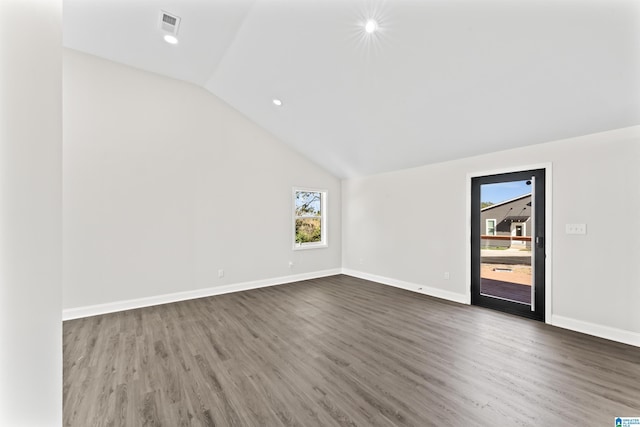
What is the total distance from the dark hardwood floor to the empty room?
0.07ft

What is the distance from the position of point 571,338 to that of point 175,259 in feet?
17.1

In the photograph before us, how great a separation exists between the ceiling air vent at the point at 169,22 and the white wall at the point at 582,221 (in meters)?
4.14

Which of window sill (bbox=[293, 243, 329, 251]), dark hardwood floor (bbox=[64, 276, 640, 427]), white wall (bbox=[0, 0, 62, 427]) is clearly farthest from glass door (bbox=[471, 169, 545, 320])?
white wall (bbox=[0, 0, 62, 427])

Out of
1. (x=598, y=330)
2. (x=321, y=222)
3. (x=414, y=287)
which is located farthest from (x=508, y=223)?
(x=321, y=222)

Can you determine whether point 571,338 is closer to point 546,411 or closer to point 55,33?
point 546,411

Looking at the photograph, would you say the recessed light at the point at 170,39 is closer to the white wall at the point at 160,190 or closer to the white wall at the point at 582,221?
the white wall at the point at 160,190

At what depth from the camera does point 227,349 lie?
8.70ft

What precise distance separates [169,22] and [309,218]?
13.2ft

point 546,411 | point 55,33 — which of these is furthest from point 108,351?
point 546,411

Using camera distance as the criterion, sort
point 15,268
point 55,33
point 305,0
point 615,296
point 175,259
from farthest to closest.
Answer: point 175,259
point 615,296
point 305,0
point 55,33
point 15,268

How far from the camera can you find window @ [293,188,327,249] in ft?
18.8

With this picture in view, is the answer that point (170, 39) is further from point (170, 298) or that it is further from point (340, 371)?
point (340, 371)

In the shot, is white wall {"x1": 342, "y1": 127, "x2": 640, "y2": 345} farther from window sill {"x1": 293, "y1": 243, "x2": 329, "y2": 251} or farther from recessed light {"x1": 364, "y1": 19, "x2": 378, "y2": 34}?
recessed light {"x1": 364, "y1": 19, "x2": 378, "y2": 34}

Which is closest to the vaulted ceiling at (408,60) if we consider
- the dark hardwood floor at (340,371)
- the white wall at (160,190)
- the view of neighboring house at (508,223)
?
the white wall at (160,190)
